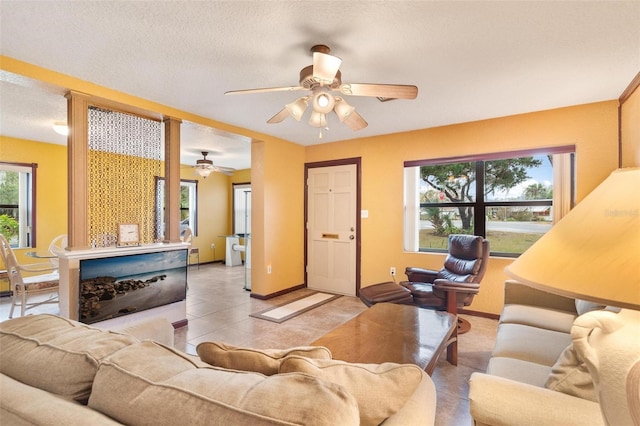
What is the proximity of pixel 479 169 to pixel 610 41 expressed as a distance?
1947 mm

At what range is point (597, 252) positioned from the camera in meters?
0.64

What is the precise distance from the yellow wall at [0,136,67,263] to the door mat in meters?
3.88

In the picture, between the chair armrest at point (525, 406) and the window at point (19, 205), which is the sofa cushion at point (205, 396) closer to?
the chair armrest at point (525, 406)

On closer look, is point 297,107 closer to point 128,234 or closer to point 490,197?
point 128,234

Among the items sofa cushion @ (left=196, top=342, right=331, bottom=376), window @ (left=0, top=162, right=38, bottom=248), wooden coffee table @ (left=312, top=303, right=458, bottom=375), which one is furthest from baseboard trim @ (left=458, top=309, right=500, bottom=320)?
window @ (left=0, top=162, right=38, bottom=248)

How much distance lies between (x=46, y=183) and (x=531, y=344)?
6.61m

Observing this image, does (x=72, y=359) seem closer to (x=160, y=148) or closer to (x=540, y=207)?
(x=160, y=148)

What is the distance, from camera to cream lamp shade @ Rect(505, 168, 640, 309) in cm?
58

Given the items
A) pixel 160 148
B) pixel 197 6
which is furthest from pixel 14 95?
pixel 197 6

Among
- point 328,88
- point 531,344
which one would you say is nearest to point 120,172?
point 328,88

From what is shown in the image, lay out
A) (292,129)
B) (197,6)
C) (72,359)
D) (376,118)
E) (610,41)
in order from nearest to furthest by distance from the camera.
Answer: (72,359)
(197,6)
(610,41)
(376,118)
(292,129)

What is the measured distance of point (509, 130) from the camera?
3.54 metres

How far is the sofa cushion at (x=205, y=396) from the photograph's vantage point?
578 millimetres

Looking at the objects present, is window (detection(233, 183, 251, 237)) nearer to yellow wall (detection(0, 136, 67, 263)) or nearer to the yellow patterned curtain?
yellow wall (detection(0, 136, 67, 263))
